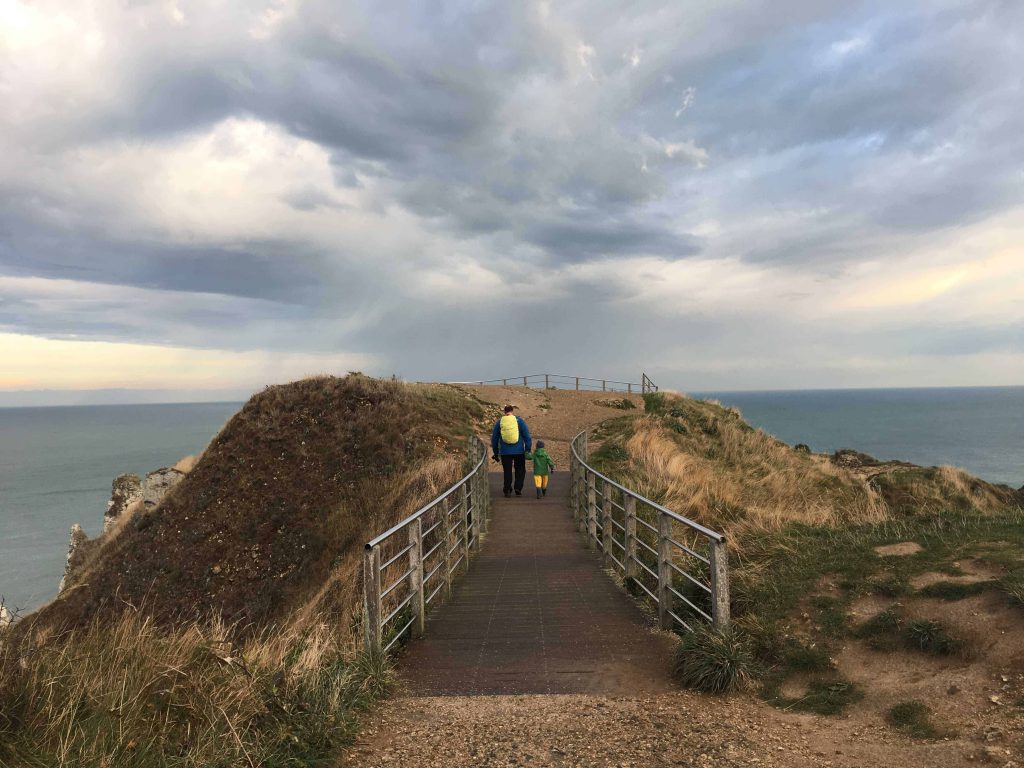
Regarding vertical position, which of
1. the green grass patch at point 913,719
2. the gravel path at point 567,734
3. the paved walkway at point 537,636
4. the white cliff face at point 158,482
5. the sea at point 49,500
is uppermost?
the green grass patch at point 913,719

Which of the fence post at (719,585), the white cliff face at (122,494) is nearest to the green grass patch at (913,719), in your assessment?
the fence post at (719,585)

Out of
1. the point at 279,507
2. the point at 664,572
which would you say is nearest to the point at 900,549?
the point at 664,572

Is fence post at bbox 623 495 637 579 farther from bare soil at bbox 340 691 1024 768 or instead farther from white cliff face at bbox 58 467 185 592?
white cliff face at bbox 58 467 185 592

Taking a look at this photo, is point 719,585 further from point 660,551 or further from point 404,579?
point 404,579

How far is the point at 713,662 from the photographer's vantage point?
483 centimetres

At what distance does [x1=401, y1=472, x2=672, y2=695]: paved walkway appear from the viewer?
5035mm

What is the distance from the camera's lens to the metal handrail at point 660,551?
16.8 ft

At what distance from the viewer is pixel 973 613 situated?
5184 millimetres

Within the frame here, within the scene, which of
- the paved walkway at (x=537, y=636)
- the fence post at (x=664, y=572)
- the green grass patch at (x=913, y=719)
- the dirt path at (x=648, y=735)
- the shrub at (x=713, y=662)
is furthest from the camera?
the fence post at (x=664, y=572)

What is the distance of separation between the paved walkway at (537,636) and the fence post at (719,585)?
0.61 metres

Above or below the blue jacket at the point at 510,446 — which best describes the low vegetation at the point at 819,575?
below

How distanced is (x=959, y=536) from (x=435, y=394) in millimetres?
22355

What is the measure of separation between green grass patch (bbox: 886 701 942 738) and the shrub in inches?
38.0

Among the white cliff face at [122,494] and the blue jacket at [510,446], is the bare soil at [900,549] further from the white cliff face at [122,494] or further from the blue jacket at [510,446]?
the white cliff face at [122,494]
